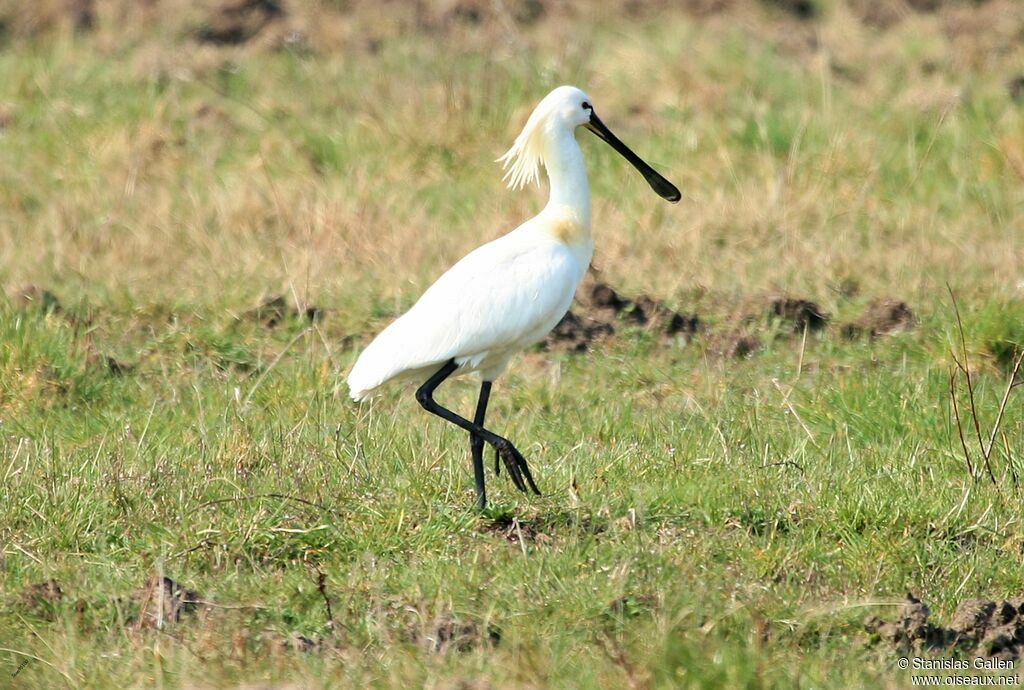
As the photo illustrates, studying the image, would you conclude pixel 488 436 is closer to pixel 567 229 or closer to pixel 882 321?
pixel 567 229

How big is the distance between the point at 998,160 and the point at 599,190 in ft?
7.57

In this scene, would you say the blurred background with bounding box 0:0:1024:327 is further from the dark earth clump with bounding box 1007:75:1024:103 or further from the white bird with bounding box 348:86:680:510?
the white bird with bounding box 348:86:680:510

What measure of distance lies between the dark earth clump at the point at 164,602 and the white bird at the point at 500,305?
112cm

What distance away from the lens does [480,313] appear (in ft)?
17.7

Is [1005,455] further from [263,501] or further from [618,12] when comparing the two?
[618,12]

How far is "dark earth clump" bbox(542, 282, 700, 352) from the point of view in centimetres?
730

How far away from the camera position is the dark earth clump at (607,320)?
24.0 ft

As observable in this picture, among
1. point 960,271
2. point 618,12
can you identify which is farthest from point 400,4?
point 960,271

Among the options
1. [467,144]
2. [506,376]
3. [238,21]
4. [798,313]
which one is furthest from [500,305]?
[238,21]

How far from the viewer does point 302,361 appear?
693cm

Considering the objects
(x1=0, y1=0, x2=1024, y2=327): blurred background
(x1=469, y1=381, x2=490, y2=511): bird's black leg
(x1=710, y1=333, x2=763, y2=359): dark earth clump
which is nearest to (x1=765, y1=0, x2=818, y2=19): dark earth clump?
(x1=0, y1=0, x2=1024, y2=327): blurred background

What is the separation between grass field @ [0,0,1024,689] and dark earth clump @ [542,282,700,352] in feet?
0.31

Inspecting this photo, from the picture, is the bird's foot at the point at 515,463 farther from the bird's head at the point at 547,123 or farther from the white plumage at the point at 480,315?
the bird's head at the point at 547,123

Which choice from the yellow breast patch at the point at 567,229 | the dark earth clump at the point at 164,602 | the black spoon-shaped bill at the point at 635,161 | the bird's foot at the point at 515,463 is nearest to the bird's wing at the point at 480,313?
the yellow breast patch at the point at 567,229
